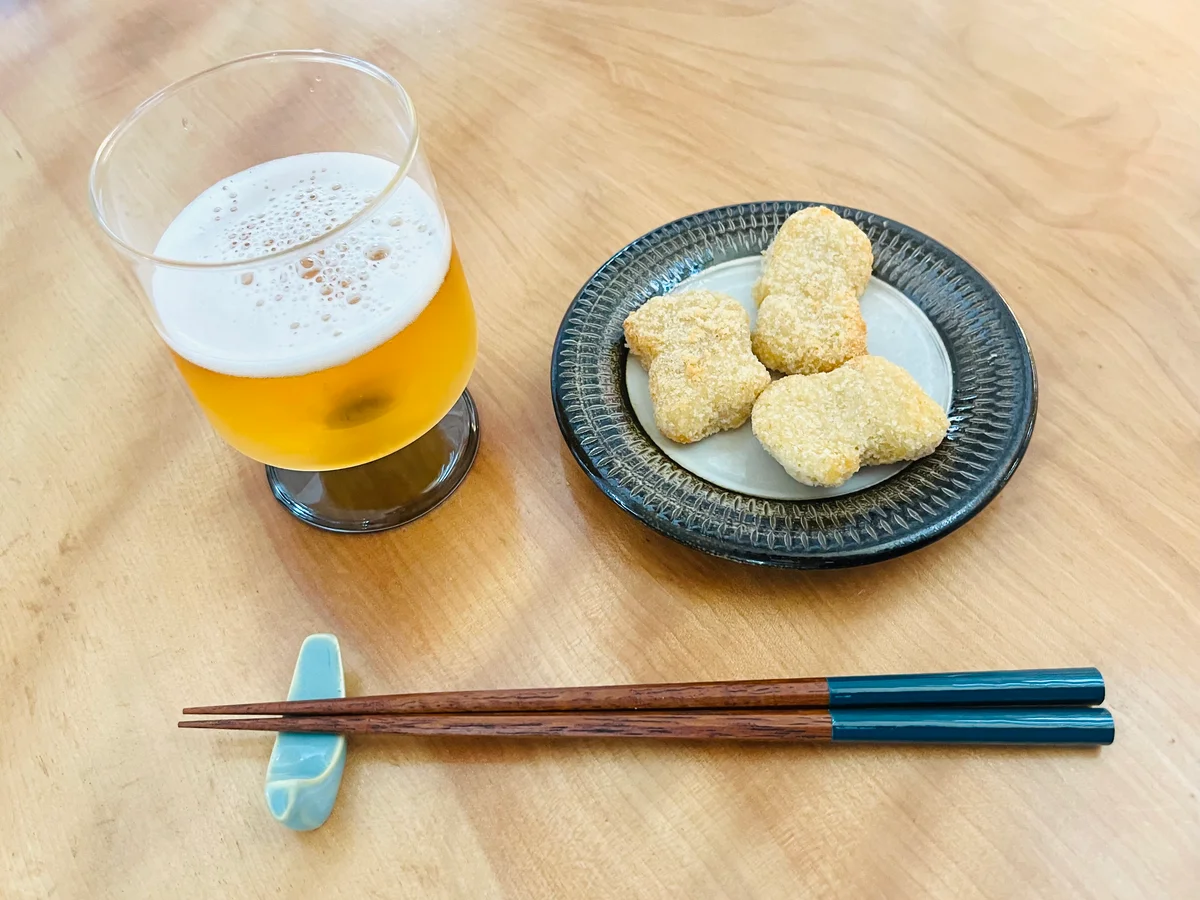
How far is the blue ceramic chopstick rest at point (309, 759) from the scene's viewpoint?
2.20ft

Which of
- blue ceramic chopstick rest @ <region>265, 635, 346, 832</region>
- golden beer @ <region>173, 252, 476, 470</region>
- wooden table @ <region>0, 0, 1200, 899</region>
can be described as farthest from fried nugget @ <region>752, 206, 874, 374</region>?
blue ceramic chopstick rest @ <region>265, 635, 346, 832</region>

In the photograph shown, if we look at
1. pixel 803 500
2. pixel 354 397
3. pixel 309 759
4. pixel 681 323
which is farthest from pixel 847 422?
pixel 309 759

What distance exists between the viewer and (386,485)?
2.91 ft

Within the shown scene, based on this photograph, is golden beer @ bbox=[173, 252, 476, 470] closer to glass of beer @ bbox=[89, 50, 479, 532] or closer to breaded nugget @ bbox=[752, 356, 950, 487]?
glass of beer @ bbox=[89, 50, 479, 532]

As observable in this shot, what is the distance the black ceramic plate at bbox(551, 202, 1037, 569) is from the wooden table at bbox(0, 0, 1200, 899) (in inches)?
2.7

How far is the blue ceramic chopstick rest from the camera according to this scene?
0.67m

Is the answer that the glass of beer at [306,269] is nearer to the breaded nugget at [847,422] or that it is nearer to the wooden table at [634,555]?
the wooden table at [634,555]

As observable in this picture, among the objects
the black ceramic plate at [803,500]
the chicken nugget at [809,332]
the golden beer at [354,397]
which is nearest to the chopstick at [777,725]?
the black ceramic plate at [803,500]

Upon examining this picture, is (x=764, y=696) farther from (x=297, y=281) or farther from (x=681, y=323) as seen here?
(x=297, y=281)

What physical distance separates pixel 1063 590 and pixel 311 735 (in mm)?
638

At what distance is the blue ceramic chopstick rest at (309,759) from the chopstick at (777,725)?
1 centimetres

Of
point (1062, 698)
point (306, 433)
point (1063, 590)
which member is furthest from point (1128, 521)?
point (306, 433)

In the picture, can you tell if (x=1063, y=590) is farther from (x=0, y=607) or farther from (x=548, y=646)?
(x=0, y=607)

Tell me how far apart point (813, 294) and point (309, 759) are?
2.00ft
